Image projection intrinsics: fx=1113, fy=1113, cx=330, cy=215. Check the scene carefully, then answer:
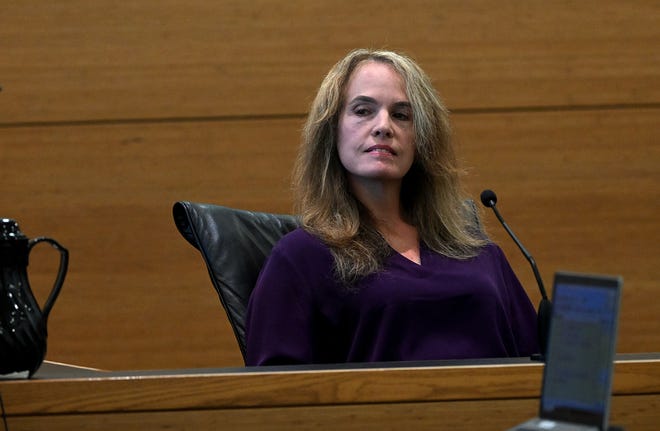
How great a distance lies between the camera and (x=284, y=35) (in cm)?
370

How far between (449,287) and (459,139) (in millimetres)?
1559

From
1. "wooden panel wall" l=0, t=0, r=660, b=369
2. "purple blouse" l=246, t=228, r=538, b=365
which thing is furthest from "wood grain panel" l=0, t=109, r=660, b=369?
"purple blouse" l=246, t=228, r=538, b=365

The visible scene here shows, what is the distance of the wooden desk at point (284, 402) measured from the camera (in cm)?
130

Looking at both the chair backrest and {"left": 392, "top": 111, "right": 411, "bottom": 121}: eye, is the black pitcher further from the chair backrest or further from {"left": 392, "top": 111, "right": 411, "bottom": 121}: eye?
{"left": 392, "top": 111, "right": 411, "bottom": 121}: eye

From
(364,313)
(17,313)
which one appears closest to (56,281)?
(17,313)

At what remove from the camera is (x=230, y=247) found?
2.23m

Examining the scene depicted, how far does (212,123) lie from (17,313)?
2.29m

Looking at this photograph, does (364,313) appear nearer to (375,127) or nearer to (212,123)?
(375,127)

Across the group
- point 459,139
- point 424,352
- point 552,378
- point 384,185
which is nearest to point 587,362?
point 552,378

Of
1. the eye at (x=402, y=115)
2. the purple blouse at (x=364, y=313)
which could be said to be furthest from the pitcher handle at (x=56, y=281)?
the eye at (x=402, y=115)

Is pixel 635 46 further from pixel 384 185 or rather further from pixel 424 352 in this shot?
pixel 424 352

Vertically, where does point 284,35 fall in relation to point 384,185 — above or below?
above

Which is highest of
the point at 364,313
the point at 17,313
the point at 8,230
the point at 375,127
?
the point at 375,127

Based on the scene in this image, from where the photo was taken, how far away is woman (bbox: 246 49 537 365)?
2098 millimetres
